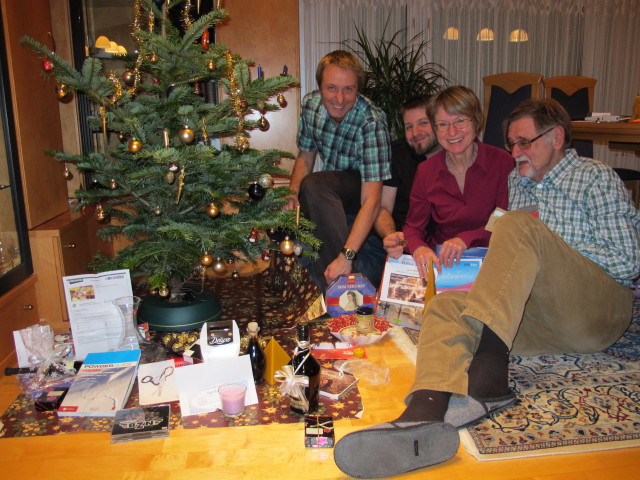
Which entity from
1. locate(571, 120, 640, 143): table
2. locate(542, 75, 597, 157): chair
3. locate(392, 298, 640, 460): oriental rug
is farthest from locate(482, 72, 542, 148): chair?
locate(392, 298, 640, 460): oriental rug

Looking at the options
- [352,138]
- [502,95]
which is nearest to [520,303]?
[352,138]

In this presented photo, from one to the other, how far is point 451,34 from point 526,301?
427 cm

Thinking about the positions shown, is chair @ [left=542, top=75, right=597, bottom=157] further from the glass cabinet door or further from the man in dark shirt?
the glass cabinet door

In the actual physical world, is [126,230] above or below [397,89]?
below

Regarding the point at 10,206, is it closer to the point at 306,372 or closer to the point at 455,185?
the point at 306,372

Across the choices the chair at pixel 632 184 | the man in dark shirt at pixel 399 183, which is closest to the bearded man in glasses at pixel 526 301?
the man in dark shirt at pixel 399 183

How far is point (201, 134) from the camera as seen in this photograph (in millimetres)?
2021

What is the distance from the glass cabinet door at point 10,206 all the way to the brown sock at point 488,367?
1768mm

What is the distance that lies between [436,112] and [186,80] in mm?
1021

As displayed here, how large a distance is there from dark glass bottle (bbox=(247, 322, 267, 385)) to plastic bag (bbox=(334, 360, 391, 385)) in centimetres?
27

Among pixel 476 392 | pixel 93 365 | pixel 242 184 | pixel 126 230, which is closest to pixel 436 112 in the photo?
pixel 242 184

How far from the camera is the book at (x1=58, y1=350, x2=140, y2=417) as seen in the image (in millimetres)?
1533

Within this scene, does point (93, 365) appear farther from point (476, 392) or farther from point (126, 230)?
point (476, 392)

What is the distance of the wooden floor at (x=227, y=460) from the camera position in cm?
129
